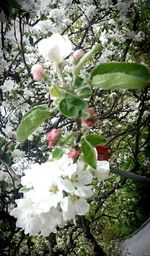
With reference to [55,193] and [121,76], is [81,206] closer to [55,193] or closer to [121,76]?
[55,193]

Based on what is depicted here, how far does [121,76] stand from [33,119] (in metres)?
0.16

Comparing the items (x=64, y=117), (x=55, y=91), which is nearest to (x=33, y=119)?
(x=55, y=91)

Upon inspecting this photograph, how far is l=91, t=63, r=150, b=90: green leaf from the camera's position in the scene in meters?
0.53

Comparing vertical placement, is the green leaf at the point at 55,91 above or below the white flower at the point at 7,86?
below

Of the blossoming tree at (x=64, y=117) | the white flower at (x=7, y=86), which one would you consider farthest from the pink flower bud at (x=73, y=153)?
the white flower at (x=7, y=86)

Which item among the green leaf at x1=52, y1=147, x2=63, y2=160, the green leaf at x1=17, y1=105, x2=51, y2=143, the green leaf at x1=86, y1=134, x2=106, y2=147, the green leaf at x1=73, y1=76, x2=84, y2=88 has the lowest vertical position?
the green leaf at x1=52, y1=147, x2=63, y2=160

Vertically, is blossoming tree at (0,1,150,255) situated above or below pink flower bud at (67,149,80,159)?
above

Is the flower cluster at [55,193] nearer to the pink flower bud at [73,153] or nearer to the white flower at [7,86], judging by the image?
the pink flower bud at [73,153]

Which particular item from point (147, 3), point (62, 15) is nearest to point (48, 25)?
point (62, 15)

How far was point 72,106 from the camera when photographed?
1.80 ft

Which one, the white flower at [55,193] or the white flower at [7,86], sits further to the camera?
the white flower at [7,86]

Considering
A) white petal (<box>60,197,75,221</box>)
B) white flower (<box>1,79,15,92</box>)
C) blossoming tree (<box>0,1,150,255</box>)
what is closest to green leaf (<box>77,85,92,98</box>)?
blossoming tree (<box>0,1,150,255</box>)

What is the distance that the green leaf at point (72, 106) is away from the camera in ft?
1.80

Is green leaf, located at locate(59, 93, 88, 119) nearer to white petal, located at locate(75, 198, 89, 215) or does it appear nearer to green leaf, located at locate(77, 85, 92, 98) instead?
green leaf, located at locate(77, 85, 92, 98)
